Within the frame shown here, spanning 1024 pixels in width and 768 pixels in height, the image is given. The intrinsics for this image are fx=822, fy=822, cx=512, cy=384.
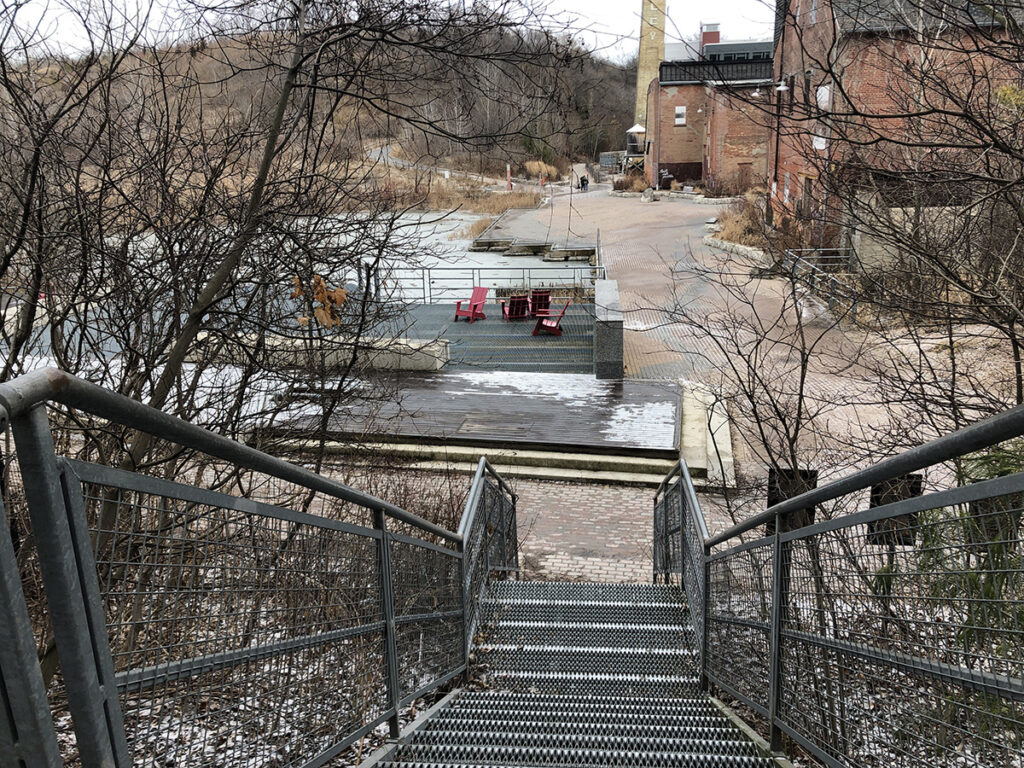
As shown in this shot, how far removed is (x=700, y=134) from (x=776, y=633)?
182 feet

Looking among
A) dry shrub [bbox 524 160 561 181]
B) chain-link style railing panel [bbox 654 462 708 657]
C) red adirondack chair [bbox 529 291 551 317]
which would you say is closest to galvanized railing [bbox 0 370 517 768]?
chain-link style railing panel [bbox 654 462 708 657]

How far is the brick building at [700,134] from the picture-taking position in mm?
47219

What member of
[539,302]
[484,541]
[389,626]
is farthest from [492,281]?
[389,626]

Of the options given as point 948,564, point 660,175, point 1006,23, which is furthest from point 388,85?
point 660,175

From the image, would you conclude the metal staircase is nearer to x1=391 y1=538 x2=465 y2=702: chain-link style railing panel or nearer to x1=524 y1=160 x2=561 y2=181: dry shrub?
x1=391 y1=538 x2=465 y2=702: chain-link style railing panel

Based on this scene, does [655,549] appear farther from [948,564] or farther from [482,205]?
[482,205]

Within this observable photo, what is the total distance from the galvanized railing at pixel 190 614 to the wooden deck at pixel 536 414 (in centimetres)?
892

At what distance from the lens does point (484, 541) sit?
725cm

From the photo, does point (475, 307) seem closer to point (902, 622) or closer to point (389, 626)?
point (389, 626)

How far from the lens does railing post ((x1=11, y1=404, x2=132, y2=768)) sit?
1.29m

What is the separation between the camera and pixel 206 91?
7.84 m

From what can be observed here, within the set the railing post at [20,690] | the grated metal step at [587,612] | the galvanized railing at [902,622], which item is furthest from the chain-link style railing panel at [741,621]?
the railing post at [20,690]

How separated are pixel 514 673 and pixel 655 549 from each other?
4384 millimetres

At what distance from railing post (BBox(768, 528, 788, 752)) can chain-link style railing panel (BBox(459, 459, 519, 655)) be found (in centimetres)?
237
